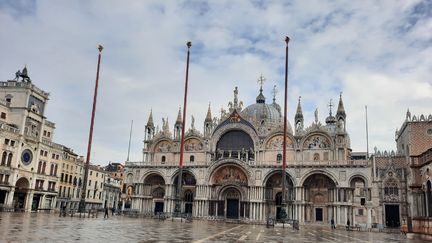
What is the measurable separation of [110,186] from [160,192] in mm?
30427

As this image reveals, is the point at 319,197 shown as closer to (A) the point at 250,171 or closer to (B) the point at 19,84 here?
(A) the point at 250,171

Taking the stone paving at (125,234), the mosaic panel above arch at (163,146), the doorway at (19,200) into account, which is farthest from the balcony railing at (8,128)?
the stone paving at (125,234)

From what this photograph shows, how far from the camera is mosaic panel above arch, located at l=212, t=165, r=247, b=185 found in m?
61.0

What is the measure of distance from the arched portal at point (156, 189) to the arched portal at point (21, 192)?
729 inches

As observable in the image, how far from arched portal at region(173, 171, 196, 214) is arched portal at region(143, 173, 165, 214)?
325cm

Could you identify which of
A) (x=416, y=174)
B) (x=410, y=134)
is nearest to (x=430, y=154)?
(x=416, y=174)

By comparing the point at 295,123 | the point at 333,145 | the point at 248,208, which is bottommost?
the point at 248,208

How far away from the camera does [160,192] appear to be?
221 ft

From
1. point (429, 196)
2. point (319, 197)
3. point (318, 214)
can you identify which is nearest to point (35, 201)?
point (318, 214)

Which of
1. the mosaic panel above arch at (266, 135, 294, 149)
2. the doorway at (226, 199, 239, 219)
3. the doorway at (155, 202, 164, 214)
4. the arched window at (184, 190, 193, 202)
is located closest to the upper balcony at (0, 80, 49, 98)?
the doorway at (155, 202, 164, 214)

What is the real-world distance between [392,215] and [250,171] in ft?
84.8

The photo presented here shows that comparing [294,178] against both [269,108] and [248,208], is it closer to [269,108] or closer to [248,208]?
[248,208]

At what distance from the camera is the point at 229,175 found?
61.8m

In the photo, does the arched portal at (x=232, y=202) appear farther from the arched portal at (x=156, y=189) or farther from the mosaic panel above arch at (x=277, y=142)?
the arched portal at (x=156, y=189)
